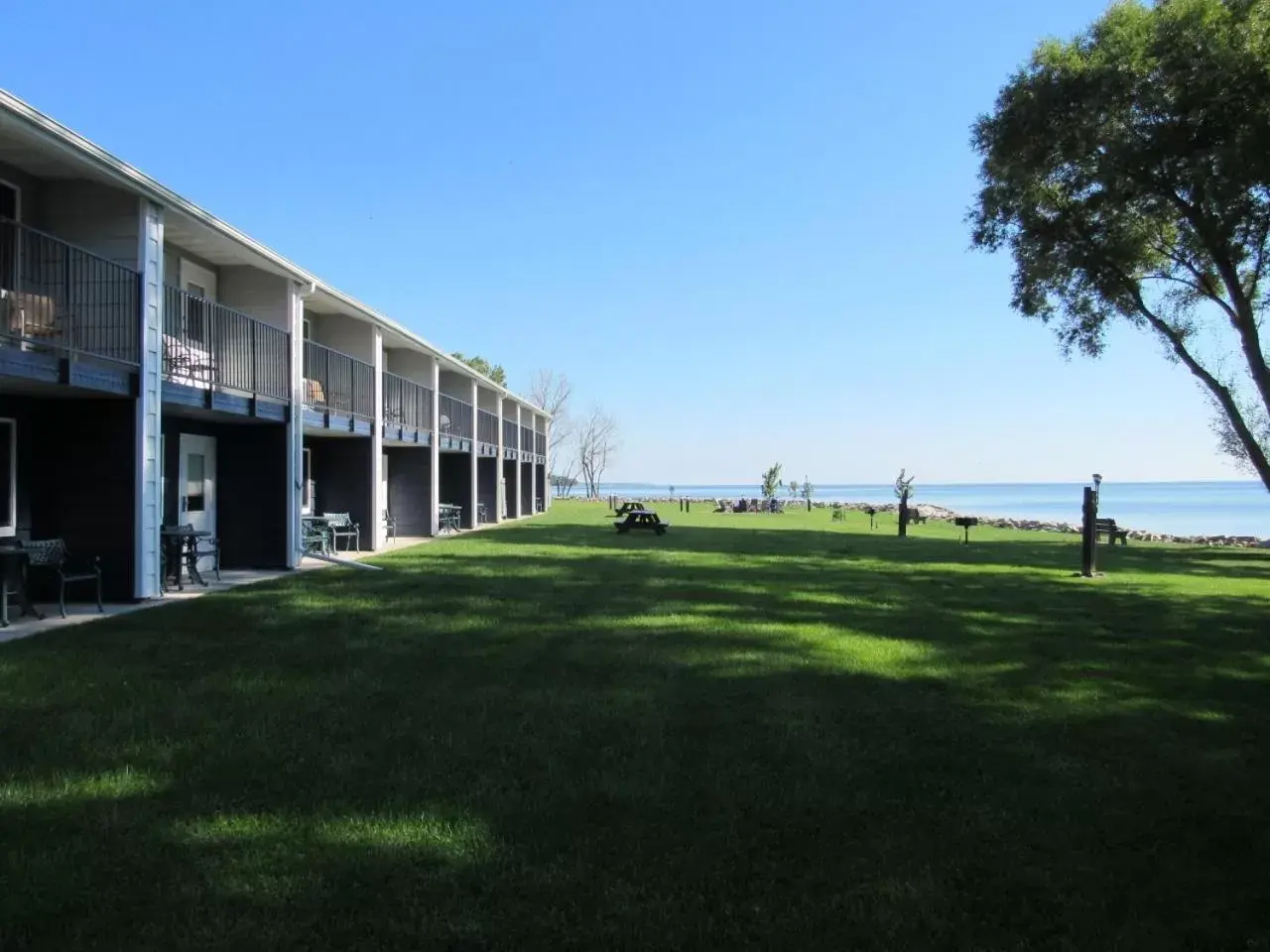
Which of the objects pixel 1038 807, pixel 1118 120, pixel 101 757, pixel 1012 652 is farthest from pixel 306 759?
pixel 1118 120

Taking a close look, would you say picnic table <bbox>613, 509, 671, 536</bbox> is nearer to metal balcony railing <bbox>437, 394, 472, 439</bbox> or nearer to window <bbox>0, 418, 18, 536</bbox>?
metal balcony railing <bbox>437, 394, 472, 439</bbox>

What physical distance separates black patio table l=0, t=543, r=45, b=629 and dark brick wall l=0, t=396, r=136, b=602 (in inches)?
40.7

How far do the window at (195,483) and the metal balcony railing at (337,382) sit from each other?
2112 millimetres

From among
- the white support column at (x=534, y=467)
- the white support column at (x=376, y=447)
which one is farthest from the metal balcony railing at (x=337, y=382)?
the white support column at (x=534, y=467)

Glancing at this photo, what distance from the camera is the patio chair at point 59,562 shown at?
31.6 feet

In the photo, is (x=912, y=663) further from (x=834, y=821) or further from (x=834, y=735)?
(x=834, y=821)

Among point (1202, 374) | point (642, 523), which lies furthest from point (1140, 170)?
point (642, 523)

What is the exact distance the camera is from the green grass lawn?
3.19 meters

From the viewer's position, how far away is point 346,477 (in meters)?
19.0

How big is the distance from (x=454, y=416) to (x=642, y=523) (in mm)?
6357

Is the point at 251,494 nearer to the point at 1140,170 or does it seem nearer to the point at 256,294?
the point at 256,294

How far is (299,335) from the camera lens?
602 inches

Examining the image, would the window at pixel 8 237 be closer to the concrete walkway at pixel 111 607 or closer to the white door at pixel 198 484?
the concrete walkway at pixel 111 607

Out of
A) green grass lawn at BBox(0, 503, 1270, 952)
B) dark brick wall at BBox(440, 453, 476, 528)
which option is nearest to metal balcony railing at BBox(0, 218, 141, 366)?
green grass lawn at BBox(0, 503, 1270, 952)
